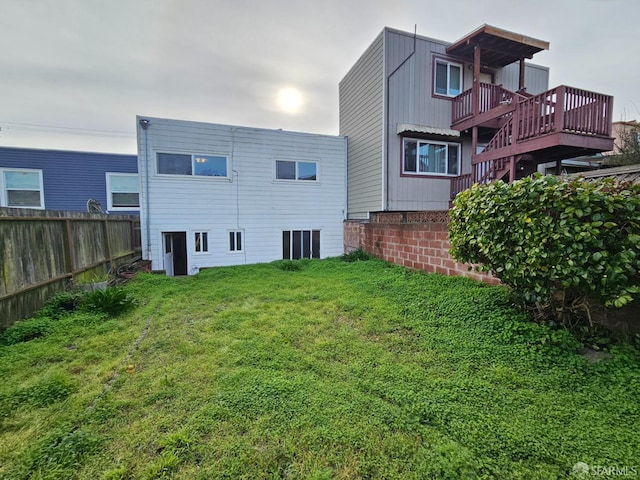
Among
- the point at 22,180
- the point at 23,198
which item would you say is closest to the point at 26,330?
the point at 23,198

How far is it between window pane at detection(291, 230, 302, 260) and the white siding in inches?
81.2

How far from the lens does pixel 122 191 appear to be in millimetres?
11656

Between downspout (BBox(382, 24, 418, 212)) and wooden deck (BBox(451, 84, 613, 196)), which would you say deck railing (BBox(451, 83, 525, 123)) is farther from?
downspout (BBox(382, 24, 418, 212))

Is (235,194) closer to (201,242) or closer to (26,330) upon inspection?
(201,242)

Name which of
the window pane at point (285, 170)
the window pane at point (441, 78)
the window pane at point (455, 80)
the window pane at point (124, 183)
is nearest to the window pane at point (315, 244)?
the window pane at point (285, 170)

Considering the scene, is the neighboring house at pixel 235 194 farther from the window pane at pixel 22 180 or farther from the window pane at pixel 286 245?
the window pane at pixel 22 180

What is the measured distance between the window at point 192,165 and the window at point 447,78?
7.21m

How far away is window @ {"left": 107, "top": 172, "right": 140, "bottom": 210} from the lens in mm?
11547

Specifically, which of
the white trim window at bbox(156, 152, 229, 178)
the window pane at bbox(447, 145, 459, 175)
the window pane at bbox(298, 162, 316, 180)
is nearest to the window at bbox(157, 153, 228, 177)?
the white trim window at bbox(156, 152, 229, 178)

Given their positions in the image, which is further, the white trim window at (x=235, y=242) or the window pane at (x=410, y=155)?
the white trim window at (x=235, y=242)

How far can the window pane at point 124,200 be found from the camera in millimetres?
11578

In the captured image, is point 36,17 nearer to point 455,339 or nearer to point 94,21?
point 94,21

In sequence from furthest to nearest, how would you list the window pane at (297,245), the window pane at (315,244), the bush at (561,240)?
the window pane at (315,244)
the window pane at (297,245)
the bush at (561,240)

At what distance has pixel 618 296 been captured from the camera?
227 cm
